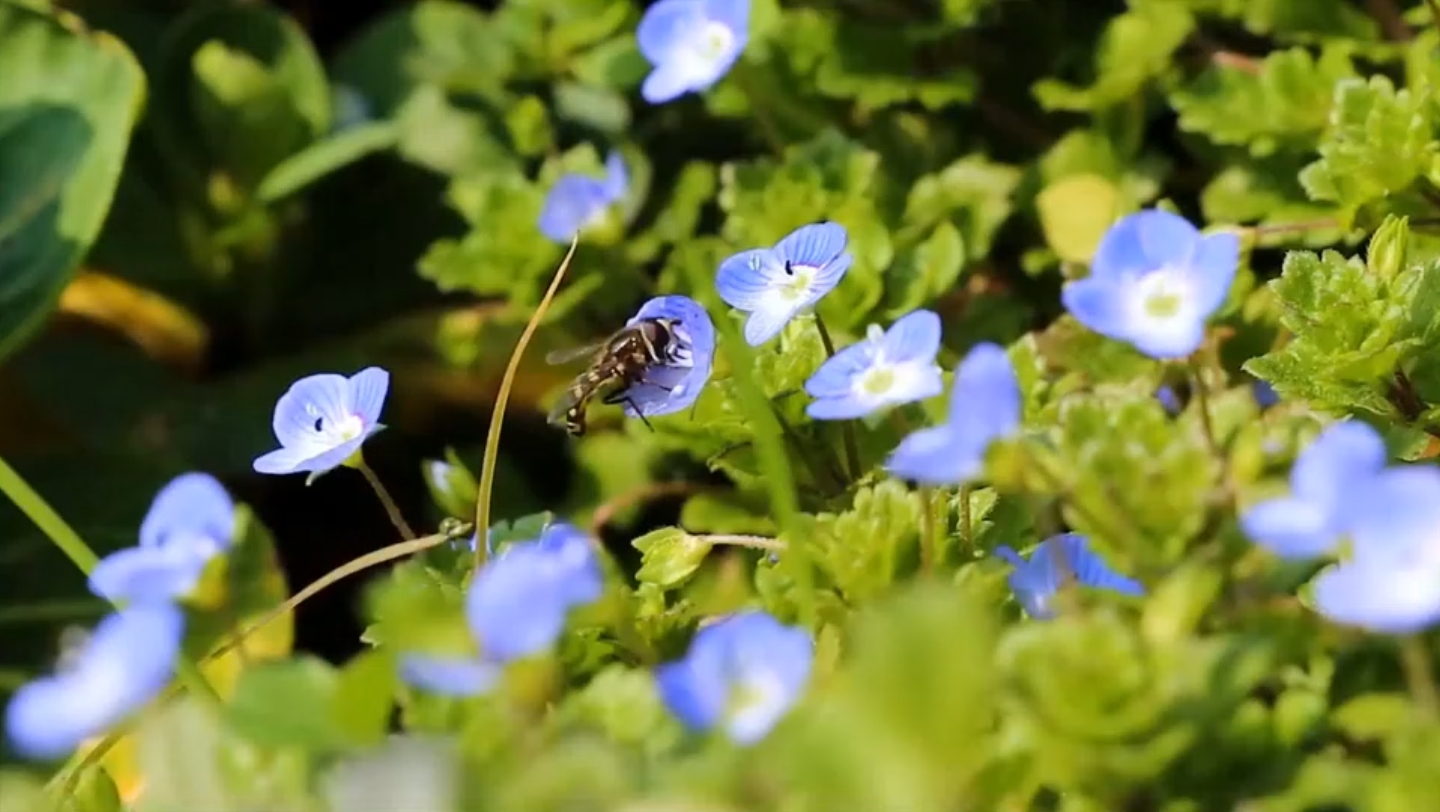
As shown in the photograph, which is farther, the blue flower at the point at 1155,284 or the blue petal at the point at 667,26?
the blue petal at the point at 667,26

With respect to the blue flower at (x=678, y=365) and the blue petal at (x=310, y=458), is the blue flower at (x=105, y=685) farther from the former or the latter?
the blue flower at (x=678, y=365)

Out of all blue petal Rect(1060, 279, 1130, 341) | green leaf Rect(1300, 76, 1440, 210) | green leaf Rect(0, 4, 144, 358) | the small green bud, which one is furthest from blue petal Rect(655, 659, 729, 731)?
green leaf Rect(0, 4, 144, 358)

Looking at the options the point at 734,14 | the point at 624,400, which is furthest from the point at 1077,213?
the point at 624,400

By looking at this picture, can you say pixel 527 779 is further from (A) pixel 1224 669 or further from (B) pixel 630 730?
(A) pixel 1224 669

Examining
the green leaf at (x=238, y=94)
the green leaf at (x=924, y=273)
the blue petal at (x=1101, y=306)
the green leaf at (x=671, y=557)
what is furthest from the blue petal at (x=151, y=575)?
the green leaf at (x=238, y=94)

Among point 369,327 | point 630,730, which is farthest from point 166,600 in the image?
point 369,327

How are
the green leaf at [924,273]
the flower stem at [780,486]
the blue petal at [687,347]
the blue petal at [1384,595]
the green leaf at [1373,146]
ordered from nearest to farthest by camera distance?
the blue petal at [1384,595], the flower stem at [780,486], the blue petal at [687,347], the green leaf at [1373,146], the green leaf at [924,273]
